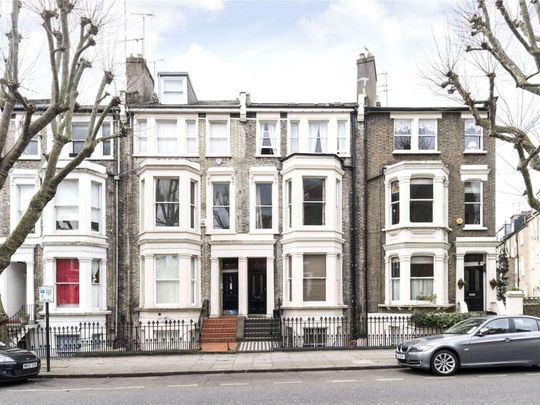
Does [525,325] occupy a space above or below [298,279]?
below

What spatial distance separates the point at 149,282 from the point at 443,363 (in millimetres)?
12478

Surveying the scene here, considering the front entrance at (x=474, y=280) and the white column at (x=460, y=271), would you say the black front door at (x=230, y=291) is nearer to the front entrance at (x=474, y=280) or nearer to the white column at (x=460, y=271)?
the white column at (x=460, y=271)

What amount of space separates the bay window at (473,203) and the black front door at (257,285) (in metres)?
9.12

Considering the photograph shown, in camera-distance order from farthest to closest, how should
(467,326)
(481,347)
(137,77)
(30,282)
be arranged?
(137,77), (30,282), (467,326), (481,347)

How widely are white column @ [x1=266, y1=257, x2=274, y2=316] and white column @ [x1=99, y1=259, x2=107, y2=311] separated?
6737mm

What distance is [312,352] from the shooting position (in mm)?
16422

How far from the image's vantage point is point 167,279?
2095 centimetres

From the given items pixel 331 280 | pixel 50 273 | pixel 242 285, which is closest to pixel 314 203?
pixel 331 280

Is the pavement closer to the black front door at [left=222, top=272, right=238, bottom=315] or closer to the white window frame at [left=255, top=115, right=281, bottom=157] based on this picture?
the black front door at [left=222, top=272, right=238, bottom=315]

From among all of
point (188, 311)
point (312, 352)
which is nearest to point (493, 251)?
point (312, 352)

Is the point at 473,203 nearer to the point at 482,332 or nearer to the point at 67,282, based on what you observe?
the point at 482,332

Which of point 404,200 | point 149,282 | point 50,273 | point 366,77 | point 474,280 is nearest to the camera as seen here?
point 50,273

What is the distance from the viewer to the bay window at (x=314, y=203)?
2145 centimetres

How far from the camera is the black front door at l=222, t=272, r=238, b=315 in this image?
22547mm
